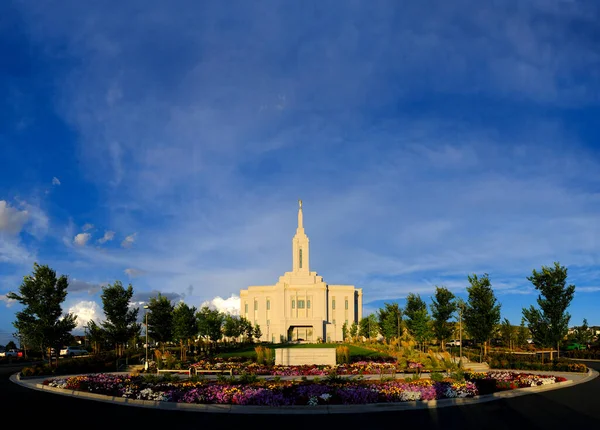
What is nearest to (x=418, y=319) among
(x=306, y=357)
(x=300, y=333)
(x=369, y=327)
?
(x=306, y=357)

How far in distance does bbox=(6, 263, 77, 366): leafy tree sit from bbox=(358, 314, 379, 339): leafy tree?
49311 mm

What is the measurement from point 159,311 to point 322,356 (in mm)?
20702

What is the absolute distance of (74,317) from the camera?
3566 cm

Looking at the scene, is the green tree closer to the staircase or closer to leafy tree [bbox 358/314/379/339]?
leafy tree [bbox 358/314/379/339]

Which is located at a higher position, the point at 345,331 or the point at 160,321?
the point at 160,321

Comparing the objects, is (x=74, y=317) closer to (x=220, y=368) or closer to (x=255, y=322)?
(x=220, y=368)

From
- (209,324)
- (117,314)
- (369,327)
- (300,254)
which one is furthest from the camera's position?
(300,254)

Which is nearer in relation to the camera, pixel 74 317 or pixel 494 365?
pixel 494 365

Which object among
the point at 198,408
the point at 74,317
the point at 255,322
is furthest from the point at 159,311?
the point at 255,322

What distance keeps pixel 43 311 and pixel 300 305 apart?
62.8m

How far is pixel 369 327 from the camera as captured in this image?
75625mm

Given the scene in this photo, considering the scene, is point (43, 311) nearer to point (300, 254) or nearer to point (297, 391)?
point (297, 391)

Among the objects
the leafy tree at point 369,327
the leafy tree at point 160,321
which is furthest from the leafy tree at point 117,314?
the leafy tree at point 369,327

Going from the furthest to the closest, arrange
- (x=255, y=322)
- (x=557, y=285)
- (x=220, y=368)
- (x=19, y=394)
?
(x=255, y=322)
(x=557, y=285)
(x=220, y=368)
(x=19, y=394)
